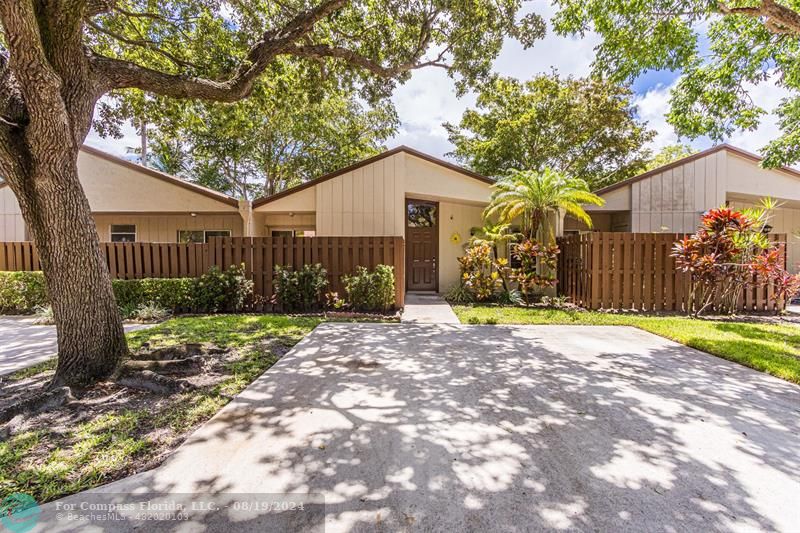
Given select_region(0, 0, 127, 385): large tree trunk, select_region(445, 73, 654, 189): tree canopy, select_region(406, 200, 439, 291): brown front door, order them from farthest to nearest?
select_region(445, 73, 654, 189): tree canopy
select_region(406, 200, 439, 291): brown front door
select_region(0, 0, 127, 385): large tree trunk

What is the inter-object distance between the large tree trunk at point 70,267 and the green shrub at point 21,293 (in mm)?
6645

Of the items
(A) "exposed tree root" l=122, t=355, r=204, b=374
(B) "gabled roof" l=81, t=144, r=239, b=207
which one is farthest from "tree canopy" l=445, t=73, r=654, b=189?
(A) "exposed tree root" l=122, t=355, r=204, b=374

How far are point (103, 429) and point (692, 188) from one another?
14.6 meters

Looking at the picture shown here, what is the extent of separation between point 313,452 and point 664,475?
2264 millimetres

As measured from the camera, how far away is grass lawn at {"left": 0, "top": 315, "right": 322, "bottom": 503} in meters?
2.07

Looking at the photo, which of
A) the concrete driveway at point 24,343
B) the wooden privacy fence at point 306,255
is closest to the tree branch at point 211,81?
the concrete driveway at point 24,343

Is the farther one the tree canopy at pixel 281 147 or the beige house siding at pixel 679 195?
the tree canopy at pixel 281 147

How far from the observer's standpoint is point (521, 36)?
270 inches

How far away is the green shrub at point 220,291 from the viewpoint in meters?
7.84

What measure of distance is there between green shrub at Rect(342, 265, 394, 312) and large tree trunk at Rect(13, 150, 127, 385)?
4711mm

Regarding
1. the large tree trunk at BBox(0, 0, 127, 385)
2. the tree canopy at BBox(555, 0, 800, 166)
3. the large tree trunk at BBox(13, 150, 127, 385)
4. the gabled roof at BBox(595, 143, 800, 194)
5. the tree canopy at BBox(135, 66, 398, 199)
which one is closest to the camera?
the large tree trunk at BBox(0, 0, 127, 385)

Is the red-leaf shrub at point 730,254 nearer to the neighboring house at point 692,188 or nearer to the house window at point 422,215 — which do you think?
the neighboring house at point 692,188

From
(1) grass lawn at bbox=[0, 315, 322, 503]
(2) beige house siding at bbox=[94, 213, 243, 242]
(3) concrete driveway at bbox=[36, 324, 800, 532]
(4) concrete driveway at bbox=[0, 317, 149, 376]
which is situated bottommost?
(3) concrete driveway at bbox=[36, 324, 800, 532]

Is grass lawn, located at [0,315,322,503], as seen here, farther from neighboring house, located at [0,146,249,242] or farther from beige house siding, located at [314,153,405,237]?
neighboring house, located at [0,146,249,242]
